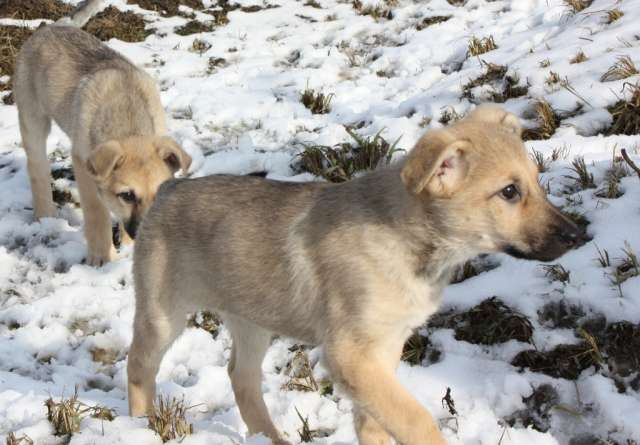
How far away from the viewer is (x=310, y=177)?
580 cm

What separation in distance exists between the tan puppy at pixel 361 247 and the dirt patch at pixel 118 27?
19.3ft

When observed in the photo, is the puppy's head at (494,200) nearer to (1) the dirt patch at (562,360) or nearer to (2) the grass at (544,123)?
(1) the dirt patch at (562,360)

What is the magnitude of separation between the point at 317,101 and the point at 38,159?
8.32 feet

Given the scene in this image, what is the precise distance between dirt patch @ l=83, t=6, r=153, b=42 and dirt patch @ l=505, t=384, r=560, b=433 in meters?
6.84

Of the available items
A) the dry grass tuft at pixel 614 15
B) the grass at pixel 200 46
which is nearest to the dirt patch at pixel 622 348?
the dry grass tuft at pixel 614 15

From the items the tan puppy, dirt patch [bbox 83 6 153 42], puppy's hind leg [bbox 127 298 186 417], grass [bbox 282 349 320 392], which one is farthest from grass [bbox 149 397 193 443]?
dirt patch [bbox 83 6 153 42]

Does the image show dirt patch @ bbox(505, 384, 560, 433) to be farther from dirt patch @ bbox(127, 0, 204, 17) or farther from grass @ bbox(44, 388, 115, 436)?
dirt patch @ bbox(127, 0, 204, 17)

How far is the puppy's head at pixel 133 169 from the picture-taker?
4.93m

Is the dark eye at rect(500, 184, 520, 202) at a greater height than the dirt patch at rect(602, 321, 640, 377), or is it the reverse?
the dark eye at rect(500, 184, 520, 202)

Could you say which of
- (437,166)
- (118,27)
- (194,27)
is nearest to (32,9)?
(118,27)

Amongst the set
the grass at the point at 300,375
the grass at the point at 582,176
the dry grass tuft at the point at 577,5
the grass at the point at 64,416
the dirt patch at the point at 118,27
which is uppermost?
the dry grass tuft at the point at 577,5

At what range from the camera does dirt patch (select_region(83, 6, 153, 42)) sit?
8875 mm

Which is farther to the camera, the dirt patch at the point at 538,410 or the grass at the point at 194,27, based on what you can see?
the grass at the point at 194,27

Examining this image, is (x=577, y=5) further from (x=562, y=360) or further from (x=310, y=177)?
(x=562, y=360)
